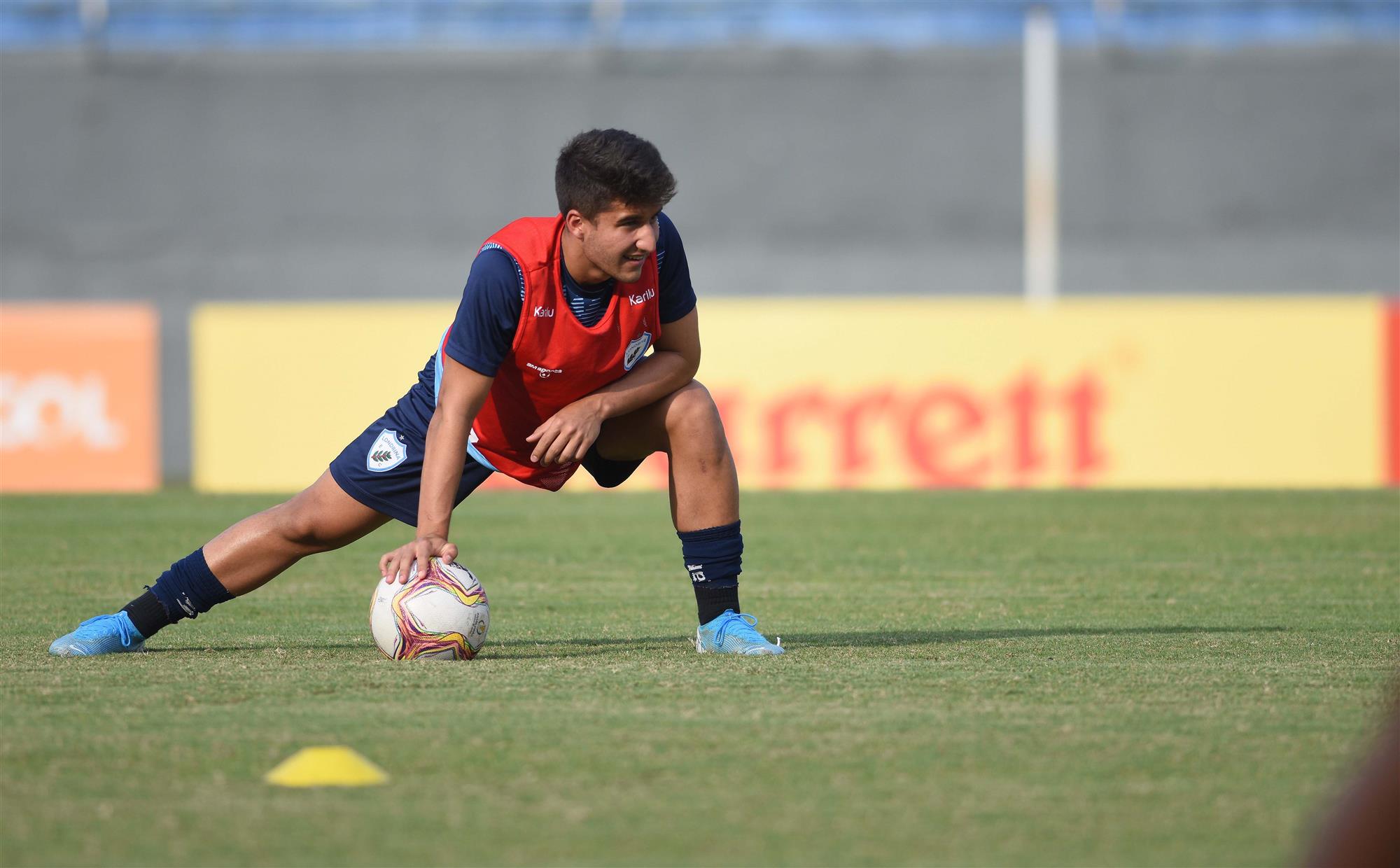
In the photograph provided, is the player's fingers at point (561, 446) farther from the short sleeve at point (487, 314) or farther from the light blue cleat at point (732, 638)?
the light blue cleat at point (732, 638)

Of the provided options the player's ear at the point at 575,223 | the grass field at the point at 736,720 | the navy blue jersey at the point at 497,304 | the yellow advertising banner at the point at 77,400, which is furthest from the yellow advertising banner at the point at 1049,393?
the player's ear at the point at 575,223

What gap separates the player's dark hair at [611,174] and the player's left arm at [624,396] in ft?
1.66

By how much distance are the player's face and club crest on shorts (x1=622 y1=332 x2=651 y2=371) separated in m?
0.34

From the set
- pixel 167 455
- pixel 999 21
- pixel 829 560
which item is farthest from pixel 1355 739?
pixel 999 21

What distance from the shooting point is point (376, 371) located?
1399 centimetres

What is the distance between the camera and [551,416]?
5.14m

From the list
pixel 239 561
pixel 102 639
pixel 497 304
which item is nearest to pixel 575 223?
pixel 497 304

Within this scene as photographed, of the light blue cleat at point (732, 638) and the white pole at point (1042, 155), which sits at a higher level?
the white pole at point (1042, 155)

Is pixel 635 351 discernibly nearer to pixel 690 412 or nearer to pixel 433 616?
pixel 690 412

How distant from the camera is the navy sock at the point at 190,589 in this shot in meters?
5.23

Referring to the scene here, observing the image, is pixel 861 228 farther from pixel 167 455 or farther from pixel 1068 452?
pixel 1068 452

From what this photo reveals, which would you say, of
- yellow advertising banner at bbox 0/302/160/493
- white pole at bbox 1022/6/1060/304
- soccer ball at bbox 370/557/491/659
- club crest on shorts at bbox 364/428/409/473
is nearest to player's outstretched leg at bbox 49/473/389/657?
club crest on shorts at bbox 364/428/409/473

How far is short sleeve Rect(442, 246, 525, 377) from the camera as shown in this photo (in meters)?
4.82

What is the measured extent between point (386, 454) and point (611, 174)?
1092 millimetres
